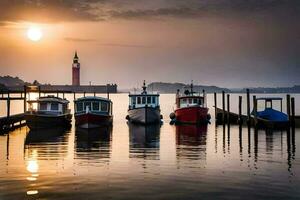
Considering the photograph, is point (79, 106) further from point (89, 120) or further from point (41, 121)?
point (41, 121)

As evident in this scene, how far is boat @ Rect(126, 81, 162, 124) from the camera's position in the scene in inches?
2206

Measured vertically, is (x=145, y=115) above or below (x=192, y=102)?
below

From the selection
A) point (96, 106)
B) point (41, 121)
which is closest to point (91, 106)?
point (96, 106)

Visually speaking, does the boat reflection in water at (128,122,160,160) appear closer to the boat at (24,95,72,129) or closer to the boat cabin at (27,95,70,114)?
the boat at (24,95,72,129)

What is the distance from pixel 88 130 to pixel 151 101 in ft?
39.1

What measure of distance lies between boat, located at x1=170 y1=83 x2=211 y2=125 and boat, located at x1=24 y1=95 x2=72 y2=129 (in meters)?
14.4

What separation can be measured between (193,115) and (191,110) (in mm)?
687

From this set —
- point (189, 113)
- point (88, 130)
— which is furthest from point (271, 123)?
point (88, 130)

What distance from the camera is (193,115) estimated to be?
56.0 meters

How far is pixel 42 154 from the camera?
2933 centimetres

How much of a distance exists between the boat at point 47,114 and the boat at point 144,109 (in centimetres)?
883

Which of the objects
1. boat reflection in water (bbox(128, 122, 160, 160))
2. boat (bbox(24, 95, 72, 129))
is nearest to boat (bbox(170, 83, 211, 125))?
boat reflection in water (bbox(128, 122, 160, 160))

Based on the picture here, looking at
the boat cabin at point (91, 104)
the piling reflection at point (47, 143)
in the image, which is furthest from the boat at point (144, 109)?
the piling reflection at point (47, 143)

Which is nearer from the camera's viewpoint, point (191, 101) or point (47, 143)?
point (47, 143)
